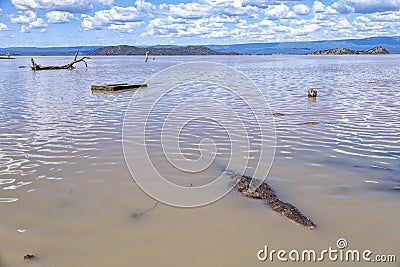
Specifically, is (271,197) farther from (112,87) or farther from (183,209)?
(112,87)

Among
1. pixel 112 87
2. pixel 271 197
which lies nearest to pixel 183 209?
pixel 271 197

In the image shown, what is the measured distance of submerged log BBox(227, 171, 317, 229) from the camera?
5511mm

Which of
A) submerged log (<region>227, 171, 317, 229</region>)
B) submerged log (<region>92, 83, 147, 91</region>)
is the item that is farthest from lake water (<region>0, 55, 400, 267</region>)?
submerged log (<region>92, 83, 147, 91</region>)

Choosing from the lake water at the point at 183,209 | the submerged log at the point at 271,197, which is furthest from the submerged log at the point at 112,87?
the submerged log at the point at 271,197

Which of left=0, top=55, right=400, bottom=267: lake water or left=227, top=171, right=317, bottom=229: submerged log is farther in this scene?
left=227, top=171, right=317, bottom=229: submerged log

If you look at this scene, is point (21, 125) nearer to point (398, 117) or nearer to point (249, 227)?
point (249, 227)

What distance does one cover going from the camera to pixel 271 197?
6.32m

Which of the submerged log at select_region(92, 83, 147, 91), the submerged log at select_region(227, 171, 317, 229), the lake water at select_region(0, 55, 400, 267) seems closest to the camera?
the lake water at select_region(0, 55, 400, 267)

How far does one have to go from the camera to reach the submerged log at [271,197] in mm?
5511

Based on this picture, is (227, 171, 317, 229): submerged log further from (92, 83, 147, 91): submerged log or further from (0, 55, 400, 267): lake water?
(92, 83, 147, 91): submerged log

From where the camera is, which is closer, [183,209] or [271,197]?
[183,209]

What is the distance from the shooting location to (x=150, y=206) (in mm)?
6125

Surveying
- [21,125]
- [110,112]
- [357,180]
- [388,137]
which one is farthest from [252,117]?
[21,125]

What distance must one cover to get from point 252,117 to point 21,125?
8.06 meters
